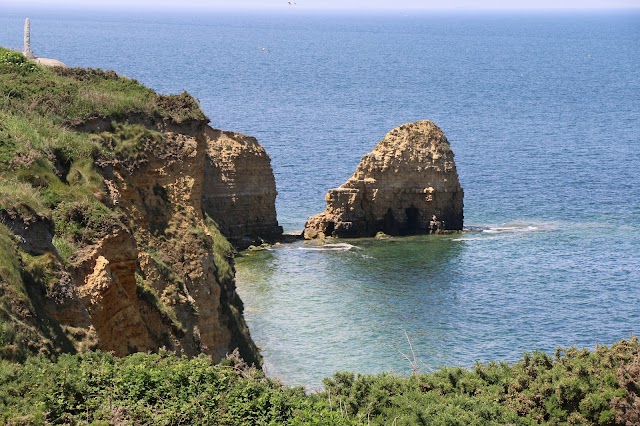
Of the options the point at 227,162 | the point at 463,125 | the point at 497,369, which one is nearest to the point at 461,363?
the point at 497,369

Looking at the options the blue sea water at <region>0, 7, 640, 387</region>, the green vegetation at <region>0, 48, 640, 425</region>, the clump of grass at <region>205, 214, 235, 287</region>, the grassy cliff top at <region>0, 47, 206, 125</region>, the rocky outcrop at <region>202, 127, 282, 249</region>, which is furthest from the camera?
the rocky outcrop at <region>202, 127, 282, 249</region>

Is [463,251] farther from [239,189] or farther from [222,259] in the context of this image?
[222,259]

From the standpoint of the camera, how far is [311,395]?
27281 millimetres

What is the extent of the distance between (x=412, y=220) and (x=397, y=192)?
245cm

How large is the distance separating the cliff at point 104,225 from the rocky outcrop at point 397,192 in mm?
30605

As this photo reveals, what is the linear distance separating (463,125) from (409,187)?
55966 mm

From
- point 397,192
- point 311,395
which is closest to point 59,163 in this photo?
point 311,395

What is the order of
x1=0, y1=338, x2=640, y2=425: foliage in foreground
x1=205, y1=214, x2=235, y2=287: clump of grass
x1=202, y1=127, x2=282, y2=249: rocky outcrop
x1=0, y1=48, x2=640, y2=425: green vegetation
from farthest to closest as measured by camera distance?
x1=202, y1=127, x2=282, y2=249: rocky outcrop → x1=205, y1=214, x2=235, y2=287: clump of grass → x1=0, y1=48, x2=640, y2=425: green vegetation → x1=0, y1=338, x2=640, y2=425: foliage in foreground

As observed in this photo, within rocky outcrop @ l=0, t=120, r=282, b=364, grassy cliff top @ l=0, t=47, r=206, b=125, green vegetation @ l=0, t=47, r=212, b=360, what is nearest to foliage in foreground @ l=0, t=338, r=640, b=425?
green vegetation @ l=0, t=47, r=212, b=360

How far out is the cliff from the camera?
89.0ft

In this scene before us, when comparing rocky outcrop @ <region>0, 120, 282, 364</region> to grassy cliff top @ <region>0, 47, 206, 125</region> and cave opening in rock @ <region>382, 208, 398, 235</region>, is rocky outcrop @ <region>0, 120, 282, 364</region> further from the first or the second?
cave opening in rock @ <region>382, 208, 398, 235</region>

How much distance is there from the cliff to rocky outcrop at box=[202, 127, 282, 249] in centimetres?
2332

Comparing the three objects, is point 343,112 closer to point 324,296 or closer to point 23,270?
point 324,296

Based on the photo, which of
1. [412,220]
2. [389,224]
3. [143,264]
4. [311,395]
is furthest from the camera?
[412,220]
